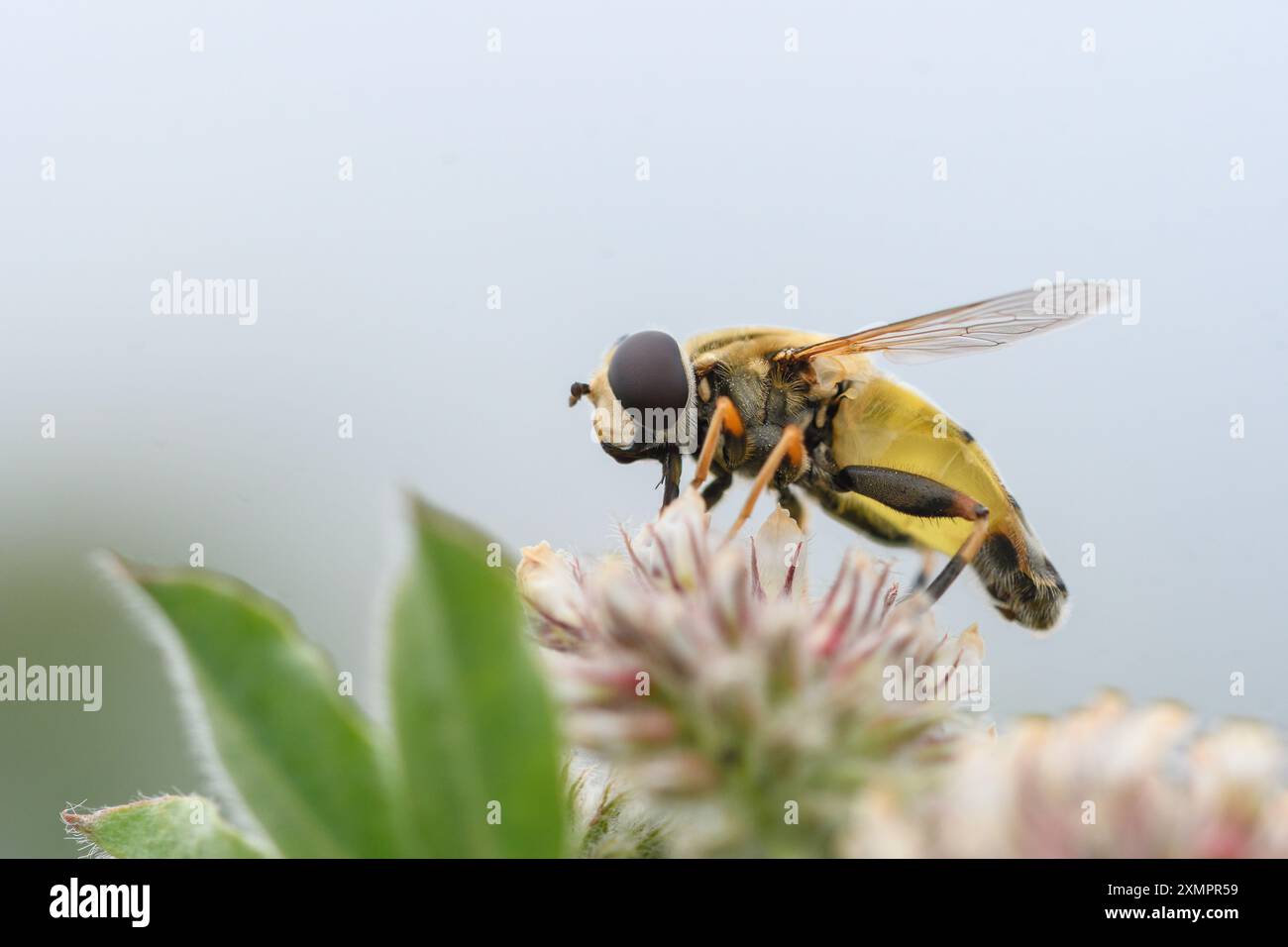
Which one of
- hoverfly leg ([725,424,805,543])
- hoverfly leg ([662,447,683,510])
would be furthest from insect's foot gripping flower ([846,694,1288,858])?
hoverfly leg ([662,447,683,510])

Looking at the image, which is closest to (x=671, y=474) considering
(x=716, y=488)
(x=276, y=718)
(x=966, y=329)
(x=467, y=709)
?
(x=716, y=488)

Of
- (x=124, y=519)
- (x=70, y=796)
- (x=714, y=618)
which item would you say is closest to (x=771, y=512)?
(x=714, y=618)

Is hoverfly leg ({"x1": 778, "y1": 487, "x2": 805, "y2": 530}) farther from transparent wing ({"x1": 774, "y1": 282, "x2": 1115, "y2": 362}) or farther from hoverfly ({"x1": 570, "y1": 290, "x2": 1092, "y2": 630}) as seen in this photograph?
transparent wing ({"x1": 774, "y1": 282, "x2": 1115, "y2": 362})

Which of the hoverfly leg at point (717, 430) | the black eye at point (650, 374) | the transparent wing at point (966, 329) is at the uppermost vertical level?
the transparent wing at point (966, 329)

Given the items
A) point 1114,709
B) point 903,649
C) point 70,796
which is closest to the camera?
point 1114,709

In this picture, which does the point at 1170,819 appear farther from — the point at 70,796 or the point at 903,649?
the point at 70,796

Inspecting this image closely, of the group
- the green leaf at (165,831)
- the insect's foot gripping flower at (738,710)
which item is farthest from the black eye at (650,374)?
the green leaf at (165,831)

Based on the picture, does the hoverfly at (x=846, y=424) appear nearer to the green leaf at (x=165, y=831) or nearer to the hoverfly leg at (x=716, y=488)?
the hoverfly leg at (x=716, y=488)
